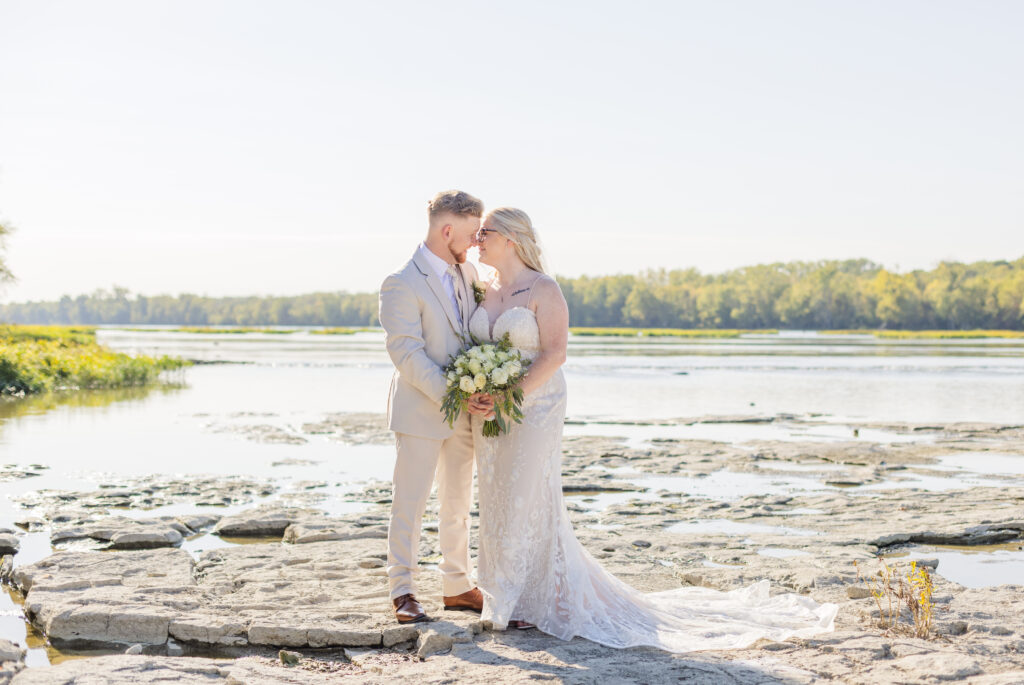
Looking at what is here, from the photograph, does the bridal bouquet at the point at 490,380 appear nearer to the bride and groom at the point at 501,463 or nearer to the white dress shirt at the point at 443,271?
the bride and groom at the point at 501,463

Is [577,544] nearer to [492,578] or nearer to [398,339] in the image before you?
[492,578]

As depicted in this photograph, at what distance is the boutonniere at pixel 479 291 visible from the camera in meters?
6.36

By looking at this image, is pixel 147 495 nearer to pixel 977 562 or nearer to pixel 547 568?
pixel 547 568

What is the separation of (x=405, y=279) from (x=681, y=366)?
123 feet

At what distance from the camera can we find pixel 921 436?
55.8 ft

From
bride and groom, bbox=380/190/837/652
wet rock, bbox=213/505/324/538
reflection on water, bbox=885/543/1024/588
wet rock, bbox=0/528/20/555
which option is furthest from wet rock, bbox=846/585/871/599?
wet rock, bbox=0/528/20/555

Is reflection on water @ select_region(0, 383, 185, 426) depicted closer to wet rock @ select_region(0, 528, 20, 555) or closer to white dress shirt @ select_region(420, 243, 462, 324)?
wet rock @ select_region(0, 528, 20, 555)

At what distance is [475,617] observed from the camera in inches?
236

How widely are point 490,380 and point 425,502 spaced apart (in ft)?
3.05

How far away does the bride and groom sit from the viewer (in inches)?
229

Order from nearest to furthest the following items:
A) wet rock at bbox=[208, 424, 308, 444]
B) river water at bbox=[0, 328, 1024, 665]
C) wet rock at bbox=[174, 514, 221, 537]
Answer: wet rock at bbox=[174, 514, 221, 537] → river water at bbox=[0, 328, 1024, 665] → wet rock at bbox=[208, 424, 308, 444]

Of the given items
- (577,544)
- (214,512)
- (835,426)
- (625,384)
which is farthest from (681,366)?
(577,544)

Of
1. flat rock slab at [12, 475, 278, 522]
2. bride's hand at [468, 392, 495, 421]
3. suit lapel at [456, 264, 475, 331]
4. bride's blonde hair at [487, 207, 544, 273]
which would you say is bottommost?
flat rock slab at [12, 475, 278, 522]

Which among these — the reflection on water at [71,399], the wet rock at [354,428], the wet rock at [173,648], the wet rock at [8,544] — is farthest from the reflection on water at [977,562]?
the reflection on water at [71,399]
